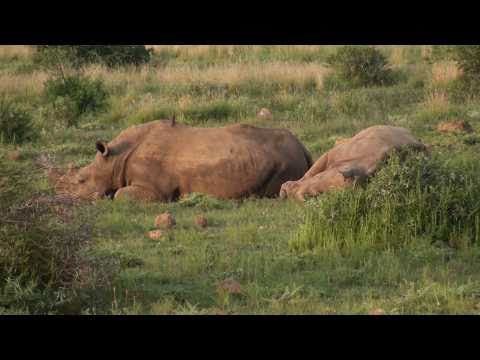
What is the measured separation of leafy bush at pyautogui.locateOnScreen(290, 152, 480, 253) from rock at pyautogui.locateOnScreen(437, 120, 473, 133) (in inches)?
222

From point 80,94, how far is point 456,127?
24.6 feet

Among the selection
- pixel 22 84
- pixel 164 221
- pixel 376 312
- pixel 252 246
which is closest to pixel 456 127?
pixel 164 221

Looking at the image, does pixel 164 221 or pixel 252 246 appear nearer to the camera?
pixel 252 246

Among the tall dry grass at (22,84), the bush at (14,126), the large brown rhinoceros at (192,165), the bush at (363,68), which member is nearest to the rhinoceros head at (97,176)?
the large brown rhinoceros at (192,165)

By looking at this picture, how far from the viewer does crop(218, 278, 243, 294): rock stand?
776 cm

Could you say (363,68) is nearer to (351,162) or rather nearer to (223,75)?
(223,75)

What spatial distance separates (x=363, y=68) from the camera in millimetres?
21094

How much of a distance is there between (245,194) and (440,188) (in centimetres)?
332

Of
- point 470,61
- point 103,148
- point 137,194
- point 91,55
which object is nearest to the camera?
point 137,194

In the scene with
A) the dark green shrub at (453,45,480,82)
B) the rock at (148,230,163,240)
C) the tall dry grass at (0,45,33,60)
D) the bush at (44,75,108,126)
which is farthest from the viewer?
the tall dry grass at (0,45,33,60)

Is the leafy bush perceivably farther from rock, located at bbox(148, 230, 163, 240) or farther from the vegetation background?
rock, located at bbox(148, 230, 163, 240)

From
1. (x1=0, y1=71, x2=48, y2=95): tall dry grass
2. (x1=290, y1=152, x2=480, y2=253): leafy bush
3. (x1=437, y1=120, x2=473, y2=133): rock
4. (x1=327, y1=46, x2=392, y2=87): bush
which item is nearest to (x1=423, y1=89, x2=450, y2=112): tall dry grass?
(x1=437, y1=120, x2=473, y2=133): rock

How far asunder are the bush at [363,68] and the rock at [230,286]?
531 inches

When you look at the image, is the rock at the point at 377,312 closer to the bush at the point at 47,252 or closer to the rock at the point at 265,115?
the bush at the point at 47,252
